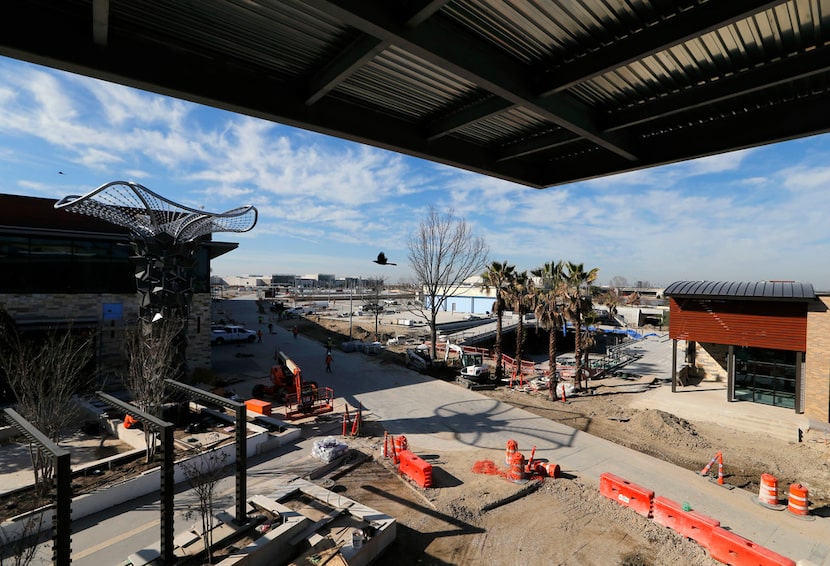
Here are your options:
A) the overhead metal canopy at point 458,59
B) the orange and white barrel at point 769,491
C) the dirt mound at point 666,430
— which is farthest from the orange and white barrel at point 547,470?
the overhead metal canopy at point 458,59

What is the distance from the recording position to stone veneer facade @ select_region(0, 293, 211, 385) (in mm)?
20109

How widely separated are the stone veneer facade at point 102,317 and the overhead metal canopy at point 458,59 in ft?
68.7

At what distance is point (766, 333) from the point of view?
65.5 ft

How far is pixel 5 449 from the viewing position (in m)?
14.1

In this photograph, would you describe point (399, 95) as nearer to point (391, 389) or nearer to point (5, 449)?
point (5, 449)

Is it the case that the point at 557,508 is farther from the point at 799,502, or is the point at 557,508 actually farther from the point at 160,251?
the point at 160,251

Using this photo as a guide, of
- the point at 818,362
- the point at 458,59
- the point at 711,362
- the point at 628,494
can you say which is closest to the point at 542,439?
the point at 628,494

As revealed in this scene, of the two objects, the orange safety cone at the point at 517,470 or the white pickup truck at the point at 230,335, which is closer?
the orange safety cone at the point at 517,470

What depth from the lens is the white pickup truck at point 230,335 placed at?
1458 inches

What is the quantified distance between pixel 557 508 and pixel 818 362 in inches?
664

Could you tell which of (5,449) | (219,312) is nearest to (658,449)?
(5,449)

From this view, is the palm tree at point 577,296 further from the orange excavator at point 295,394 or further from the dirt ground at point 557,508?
the orange excavator at point 295,394

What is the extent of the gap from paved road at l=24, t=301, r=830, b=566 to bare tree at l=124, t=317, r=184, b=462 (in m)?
2.90

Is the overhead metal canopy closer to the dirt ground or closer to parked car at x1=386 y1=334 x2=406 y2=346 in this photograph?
the dirt ground
